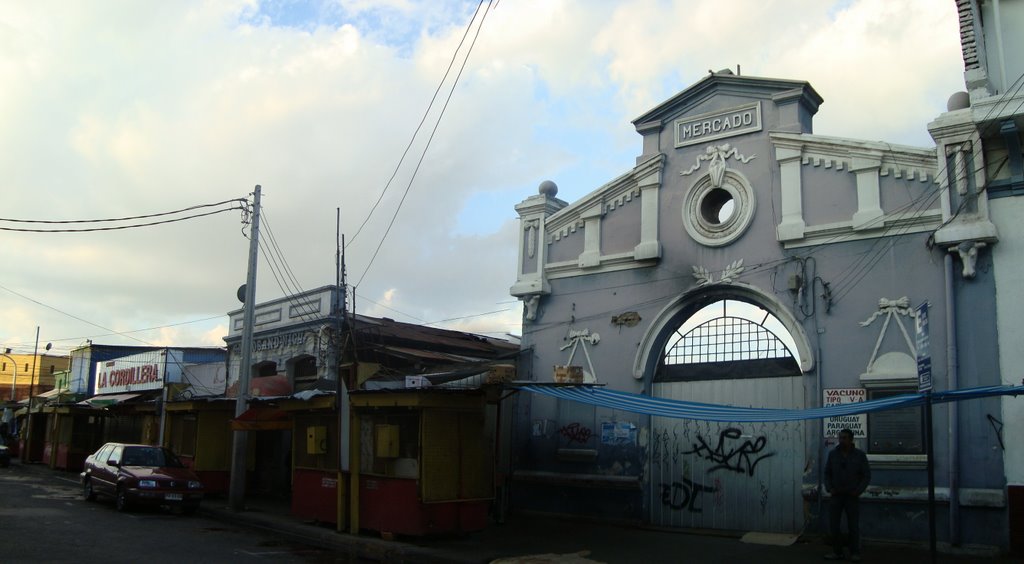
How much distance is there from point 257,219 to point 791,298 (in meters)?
12.8

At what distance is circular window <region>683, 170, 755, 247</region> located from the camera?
14.6 metres

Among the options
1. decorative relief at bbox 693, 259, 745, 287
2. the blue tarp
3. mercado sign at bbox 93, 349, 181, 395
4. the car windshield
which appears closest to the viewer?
the blue tarp

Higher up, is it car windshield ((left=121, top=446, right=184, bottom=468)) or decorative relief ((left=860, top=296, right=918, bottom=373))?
decorative relief ((left=860, top=296, right=918, bottom=373))

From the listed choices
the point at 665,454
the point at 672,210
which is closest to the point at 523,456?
the point at 665,454

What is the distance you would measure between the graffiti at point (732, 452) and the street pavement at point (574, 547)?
4.06 feet

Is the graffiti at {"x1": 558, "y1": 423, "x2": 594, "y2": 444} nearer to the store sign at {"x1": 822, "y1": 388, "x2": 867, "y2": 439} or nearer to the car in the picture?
the store sign at {"x1": 822, "y1": 388, "x2": 867, "y2": 439}

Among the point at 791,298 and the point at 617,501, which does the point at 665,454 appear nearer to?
the point at 617,501

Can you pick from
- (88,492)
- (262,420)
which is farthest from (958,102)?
(88,492)

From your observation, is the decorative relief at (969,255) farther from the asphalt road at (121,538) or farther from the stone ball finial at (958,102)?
the asphalt road at (121,538)

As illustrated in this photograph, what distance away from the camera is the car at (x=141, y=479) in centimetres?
1809

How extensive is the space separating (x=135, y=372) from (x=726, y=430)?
92.4 feet

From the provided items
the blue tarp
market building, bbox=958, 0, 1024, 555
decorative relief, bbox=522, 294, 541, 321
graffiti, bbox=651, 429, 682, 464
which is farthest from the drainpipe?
decorative relief, bbox=522, 294, 541, 321

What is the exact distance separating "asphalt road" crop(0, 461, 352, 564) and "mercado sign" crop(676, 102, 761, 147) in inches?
387

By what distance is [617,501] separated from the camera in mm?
15281
